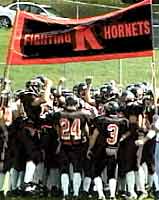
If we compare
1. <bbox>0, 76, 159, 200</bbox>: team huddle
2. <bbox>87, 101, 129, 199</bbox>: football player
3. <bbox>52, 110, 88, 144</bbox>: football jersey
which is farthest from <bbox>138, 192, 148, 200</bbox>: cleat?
<bbox>52, 110, 88, 144</bbox>: football jersey

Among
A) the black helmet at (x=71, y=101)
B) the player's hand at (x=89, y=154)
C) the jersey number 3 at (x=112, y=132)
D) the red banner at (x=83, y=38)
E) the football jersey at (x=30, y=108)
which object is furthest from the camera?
the football jersey at (x=30, y=108)

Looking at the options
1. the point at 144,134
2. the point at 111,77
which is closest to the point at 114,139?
the point at 144,134

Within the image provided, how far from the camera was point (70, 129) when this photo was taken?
1308 centimetres

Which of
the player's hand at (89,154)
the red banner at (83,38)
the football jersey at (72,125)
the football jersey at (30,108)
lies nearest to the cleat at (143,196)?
the player's hand at (89,154)

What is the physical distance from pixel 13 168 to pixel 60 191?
2.79 ft

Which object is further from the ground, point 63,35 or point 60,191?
point 63,35

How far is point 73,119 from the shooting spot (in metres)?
13.1

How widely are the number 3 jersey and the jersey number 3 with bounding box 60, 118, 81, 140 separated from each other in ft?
0.94

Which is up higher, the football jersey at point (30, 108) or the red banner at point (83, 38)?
the red banner at point (83, 38)

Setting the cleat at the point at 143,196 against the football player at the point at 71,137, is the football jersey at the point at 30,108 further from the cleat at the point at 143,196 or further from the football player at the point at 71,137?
the cleat at the point at 143,196

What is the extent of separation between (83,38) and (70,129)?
1.44m

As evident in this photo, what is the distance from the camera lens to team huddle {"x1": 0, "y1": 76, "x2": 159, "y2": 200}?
13.1 meters

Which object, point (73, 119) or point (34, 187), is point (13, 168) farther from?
point (73, 119)

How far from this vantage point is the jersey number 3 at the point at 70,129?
13070mm
